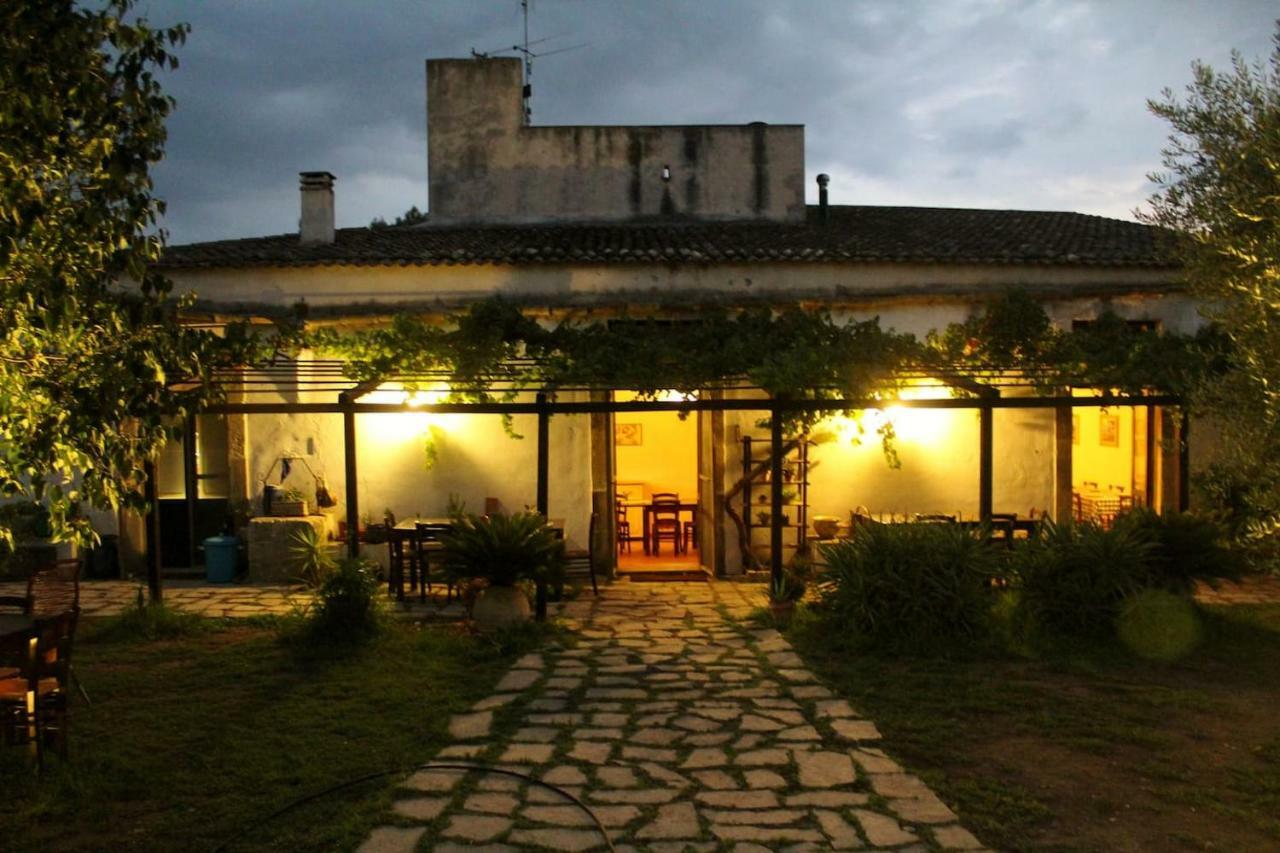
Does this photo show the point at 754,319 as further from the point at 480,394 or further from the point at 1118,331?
the point at 1118,331

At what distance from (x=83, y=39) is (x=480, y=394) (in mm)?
5994

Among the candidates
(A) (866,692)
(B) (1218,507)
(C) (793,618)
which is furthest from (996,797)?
(B) (1218,507)

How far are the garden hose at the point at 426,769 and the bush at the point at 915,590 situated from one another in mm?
3913

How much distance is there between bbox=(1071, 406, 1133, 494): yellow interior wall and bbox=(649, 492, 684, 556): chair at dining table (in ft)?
17.9

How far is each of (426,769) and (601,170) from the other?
40.4 feet

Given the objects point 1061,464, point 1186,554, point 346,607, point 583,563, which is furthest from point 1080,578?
point 346,607

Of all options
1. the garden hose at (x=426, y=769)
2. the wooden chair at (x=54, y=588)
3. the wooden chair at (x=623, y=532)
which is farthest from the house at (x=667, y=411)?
the garden hose at (x=426, y=769)

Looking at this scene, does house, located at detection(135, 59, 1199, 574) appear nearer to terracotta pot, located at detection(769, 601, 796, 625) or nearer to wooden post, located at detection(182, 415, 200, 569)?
wooden post, located at detection(182, 415, 200, 569)

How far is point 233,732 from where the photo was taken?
643cm

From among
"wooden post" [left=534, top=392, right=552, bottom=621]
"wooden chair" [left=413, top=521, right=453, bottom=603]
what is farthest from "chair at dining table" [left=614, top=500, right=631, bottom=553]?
"wooden post" [left=534, top=392, right=552, bottom=621]

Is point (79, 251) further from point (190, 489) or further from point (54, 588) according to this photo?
point (190, 489)

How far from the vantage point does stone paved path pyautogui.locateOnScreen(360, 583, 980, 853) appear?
192 inches

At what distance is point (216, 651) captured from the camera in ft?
28.5

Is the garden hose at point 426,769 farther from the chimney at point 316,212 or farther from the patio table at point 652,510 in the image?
the chimney at point 316,212
